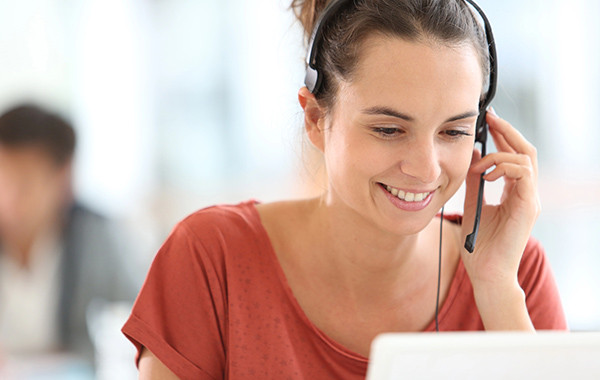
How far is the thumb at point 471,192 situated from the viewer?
1357mm

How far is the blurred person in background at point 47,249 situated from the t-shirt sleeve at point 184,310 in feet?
4.22

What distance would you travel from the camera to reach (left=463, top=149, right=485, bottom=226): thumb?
1357 millimetres

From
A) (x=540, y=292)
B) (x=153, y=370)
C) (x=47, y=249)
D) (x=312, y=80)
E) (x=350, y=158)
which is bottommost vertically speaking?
(x=47, y=249)

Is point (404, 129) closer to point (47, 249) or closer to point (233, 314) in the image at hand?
point (233, 314)

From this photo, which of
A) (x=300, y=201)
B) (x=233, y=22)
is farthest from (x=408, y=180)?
(x=233, y=22)

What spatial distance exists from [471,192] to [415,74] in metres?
0.37

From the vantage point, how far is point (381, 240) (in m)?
1.32

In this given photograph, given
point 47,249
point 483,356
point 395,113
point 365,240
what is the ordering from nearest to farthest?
point 483,356, point 395,113, point 365,240, point 47,249

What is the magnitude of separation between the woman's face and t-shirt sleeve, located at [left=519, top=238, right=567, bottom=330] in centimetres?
26

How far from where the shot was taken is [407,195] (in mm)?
1162

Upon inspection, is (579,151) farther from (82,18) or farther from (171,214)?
(82,18)

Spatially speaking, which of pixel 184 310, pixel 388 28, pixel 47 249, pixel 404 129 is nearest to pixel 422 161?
pixel 404 129

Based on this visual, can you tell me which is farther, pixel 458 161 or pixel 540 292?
pixel 540 292

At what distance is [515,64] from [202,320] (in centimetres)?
253
